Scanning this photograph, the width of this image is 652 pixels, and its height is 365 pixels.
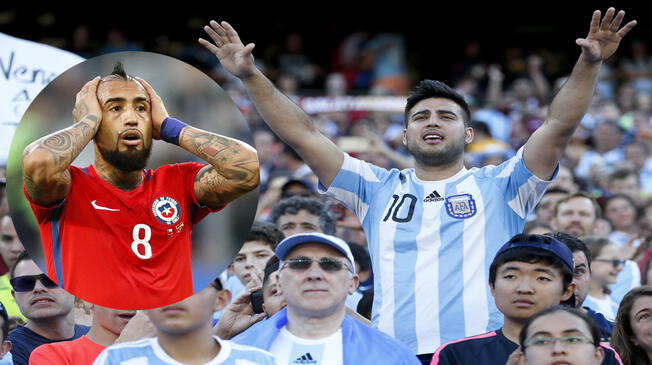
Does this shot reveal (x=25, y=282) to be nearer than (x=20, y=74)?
Yes

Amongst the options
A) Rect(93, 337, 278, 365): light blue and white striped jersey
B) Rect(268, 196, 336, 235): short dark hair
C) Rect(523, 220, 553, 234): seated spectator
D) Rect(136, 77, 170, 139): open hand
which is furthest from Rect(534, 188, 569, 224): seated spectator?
Rect(136, 77, 170, 139): open hand

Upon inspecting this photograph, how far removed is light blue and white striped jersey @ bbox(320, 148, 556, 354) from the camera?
15.0 feet

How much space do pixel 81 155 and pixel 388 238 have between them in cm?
175

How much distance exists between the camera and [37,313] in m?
4.89

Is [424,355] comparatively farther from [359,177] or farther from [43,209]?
[43,209]

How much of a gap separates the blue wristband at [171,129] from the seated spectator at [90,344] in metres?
0.99

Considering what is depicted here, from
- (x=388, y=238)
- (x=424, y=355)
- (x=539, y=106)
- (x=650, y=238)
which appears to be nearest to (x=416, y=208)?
(x=388, y=238)

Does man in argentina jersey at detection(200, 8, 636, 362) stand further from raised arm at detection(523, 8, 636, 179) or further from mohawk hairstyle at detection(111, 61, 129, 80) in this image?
mohawk hairstyle at detection(111, 61, 129, 80)

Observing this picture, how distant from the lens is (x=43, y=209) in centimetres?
333

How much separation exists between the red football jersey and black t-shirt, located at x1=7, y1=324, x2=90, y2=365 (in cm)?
164

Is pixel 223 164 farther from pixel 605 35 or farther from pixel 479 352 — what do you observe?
pixel 605 35

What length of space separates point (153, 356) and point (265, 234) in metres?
2.34

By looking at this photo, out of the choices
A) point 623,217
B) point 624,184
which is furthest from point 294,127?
point 624,184

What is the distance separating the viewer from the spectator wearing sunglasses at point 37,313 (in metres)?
4.84
